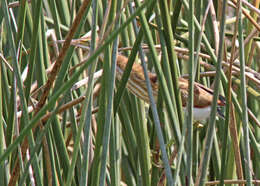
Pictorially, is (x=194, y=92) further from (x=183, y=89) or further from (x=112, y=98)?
(x=112, y=98)

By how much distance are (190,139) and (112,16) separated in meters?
0.25

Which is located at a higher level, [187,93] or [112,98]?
[112,98]

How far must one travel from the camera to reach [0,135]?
1.00 metres

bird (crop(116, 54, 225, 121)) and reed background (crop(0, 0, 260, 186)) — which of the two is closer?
reed background (crop(0, 0, 260, 186))

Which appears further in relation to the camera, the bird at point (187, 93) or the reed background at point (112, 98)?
the bird at point (187, 93)

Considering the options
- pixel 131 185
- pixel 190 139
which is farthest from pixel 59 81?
pixel 131 185

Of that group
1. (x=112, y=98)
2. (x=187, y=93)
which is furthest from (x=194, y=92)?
(x=112, y=98)

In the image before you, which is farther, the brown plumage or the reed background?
the brown plumage

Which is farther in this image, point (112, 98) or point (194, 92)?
point (194, 92)

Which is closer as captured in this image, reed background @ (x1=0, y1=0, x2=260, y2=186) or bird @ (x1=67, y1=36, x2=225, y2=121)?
reed background @ (x1=0, y1=0, x2=260, y2=186)

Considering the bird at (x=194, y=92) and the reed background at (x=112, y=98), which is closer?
the reed background at (x=112, y=98)

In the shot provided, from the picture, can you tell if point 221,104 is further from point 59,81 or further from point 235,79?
point 59,81

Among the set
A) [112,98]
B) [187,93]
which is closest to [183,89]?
[187,93]

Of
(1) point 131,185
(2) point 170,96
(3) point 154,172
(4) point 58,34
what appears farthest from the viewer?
(1) point 131,185
